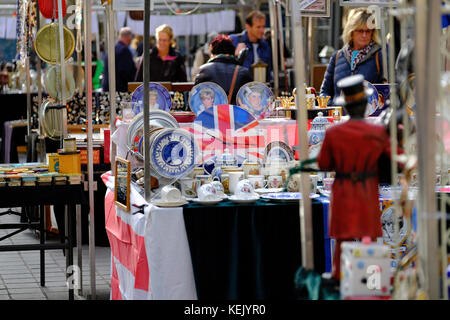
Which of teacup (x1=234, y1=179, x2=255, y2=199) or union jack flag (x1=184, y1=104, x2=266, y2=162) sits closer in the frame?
teacup (x1=234, y1=179, x2=255, y2=199)

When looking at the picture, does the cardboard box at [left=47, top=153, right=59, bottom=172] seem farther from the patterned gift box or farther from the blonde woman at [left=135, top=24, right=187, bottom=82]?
the blonde woman at [left=135, top=24, right=187, bottom=82]

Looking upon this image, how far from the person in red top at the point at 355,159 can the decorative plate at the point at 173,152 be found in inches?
55.4

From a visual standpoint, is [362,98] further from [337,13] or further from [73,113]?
[337,13]

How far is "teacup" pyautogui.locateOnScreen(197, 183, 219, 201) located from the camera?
405 centimetres

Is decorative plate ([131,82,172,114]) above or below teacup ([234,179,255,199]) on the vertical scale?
above

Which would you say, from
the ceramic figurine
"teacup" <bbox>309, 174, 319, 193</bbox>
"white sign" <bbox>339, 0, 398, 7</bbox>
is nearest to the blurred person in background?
"white sign" <bbox>339, 0, 398, 7</bbox>

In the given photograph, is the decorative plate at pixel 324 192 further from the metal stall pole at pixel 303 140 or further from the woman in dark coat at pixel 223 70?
the woman in dark coat at pixel 223 70

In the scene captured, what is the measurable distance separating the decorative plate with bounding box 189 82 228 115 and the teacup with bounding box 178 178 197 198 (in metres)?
1.52

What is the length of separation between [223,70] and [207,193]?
2.59m

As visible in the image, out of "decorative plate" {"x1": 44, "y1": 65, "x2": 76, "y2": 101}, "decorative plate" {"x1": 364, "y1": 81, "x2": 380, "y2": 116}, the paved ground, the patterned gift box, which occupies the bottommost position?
the paved ground

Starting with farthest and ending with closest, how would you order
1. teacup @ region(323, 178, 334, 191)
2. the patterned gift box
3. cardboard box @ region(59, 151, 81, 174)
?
cardboard box @ region(59, 151, 81, 174), teacup @ region(323, 178, 334, 191), the patterned gift box

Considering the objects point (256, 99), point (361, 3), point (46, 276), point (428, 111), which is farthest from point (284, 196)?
point (46, 276)
